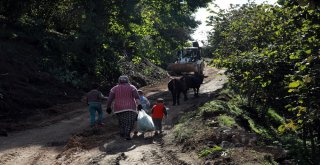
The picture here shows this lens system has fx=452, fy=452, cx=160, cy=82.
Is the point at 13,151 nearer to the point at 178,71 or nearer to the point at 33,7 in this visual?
the point at 33,7

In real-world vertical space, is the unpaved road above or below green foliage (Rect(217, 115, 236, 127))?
below

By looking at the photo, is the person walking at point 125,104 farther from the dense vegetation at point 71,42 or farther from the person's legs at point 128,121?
the dense vegetation at point 71,42

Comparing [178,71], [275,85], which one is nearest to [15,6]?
[178,71]

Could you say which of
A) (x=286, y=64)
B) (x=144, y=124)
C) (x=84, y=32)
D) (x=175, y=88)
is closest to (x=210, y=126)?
(x=144, y=124)

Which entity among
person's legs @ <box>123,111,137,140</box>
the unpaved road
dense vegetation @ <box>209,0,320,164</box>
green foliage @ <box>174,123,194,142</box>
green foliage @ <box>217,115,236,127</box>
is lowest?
the unpaved road

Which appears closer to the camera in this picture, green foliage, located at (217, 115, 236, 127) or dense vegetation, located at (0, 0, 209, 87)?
green foliage, located at (217, 115, 236, 127)

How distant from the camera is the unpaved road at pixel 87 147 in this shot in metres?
10.8

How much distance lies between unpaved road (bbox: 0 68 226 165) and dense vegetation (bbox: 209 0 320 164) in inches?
116

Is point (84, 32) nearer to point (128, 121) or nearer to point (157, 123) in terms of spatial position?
point (157, 123)

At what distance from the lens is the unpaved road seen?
10789mm

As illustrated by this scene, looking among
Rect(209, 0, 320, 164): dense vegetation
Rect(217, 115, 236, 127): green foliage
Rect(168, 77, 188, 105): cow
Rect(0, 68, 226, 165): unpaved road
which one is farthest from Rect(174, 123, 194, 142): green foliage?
Rect(168, 77, 188, 105): cow

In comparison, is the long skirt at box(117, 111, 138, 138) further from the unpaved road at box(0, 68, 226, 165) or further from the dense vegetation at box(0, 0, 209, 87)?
the dense vegetation at box(0, 0, 209, 87)

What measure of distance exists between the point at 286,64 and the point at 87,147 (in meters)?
5.84

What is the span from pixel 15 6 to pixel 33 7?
1914mm
